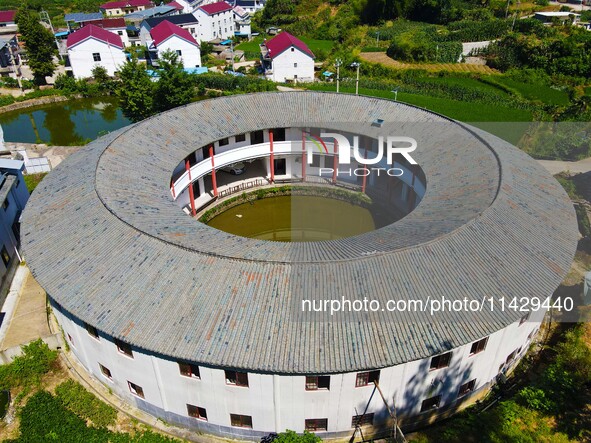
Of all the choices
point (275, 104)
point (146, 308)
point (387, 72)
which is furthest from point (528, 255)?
point (387, 72)

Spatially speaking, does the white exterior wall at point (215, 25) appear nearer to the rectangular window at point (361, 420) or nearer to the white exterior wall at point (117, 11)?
the white exterior wall at point (117, 11)

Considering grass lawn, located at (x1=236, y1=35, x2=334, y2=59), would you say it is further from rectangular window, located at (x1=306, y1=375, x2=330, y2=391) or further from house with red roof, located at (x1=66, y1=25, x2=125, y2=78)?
rectangular window, located at (x1=306, y1=375, x2=330, y2=391)

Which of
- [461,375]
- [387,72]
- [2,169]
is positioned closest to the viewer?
[461,375]

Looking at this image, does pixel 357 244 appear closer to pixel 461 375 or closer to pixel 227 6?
pixel 461 375

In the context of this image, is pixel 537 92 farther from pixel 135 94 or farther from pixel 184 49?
pixel 135 94

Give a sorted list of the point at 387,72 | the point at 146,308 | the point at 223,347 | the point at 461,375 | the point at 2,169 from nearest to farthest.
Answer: the point at 223,347 → the point at 146,308 → the point at 461,375 → the point at 2,169 → the point at 387,72

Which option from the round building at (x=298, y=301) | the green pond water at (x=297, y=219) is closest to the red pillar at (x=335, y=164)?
the green pond water at (x=297, y=219)

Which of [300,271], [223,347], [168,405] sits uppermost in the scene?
[300,271]

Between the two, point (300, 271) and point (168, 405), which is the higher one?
point (300, 271)
